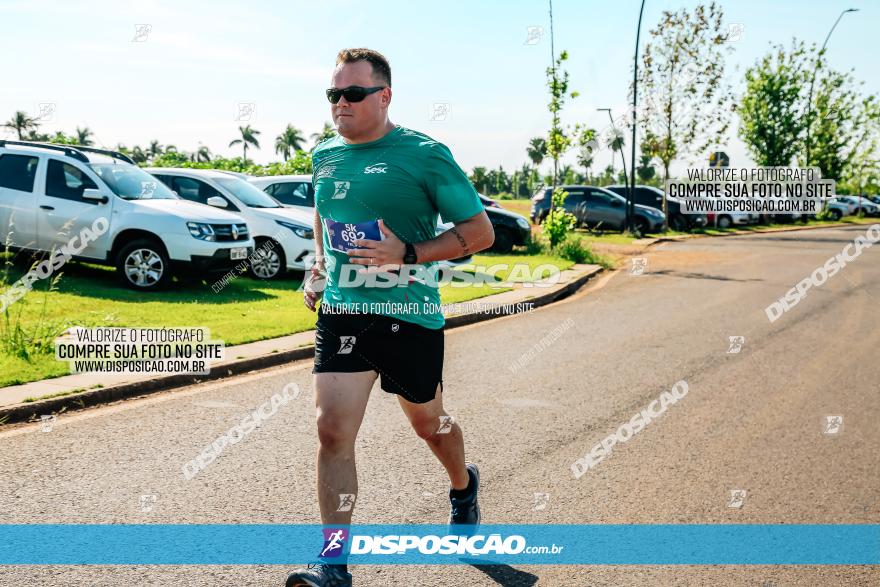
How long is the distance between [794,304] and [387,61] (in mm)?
11724

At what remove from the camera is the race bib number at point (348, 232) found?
3197 mm

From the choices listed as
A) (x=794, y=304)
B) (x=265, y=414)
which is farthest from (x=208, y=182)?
(x=794, y=304)

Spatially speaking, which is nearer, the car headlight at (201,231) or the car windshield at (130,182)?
the car headlight at (201,231)

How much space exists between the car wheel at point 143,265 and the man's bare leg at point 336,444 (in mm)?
9140

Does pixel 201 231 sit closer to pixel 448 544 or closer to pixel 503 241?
pixel 448 544

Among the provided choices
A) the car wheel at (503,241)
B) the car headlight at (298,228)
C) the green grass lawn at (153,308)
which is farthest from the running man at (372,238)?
the car wheel at (503,241)

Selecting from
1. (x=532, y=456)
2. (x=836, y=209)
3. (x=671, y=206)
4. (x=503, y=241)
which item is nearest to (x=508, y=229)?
(x=503, y=241)

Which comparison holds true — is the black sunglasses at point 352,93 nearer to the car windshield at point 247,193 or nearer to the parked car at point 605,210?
the car windshield at point 247,193

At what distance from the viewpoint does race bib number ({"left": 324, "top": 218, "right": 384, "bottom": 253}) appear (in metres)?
3.20

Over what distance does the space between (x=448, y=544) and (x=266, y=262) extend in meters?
10.5

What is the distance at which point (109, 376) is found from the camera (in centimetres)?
713

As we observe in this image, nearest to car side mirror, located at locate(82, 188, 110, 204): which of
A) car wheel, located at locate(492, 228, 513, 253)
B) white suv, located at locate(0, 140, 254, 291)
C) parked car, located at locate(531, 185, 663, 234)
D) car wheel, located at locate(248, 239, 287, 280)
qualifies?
white suv, located at locate(0, 140, 254, 291)

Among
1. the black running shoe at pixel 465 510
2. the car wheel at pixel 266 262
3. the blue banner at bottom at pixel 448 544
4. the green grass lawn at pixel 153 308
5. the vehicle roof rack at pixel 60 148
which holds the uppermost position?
the vehicle roof rack at pixel 60 148

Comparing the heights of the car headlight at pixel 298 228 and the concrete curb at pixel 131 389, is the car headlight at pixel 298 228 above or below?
above
